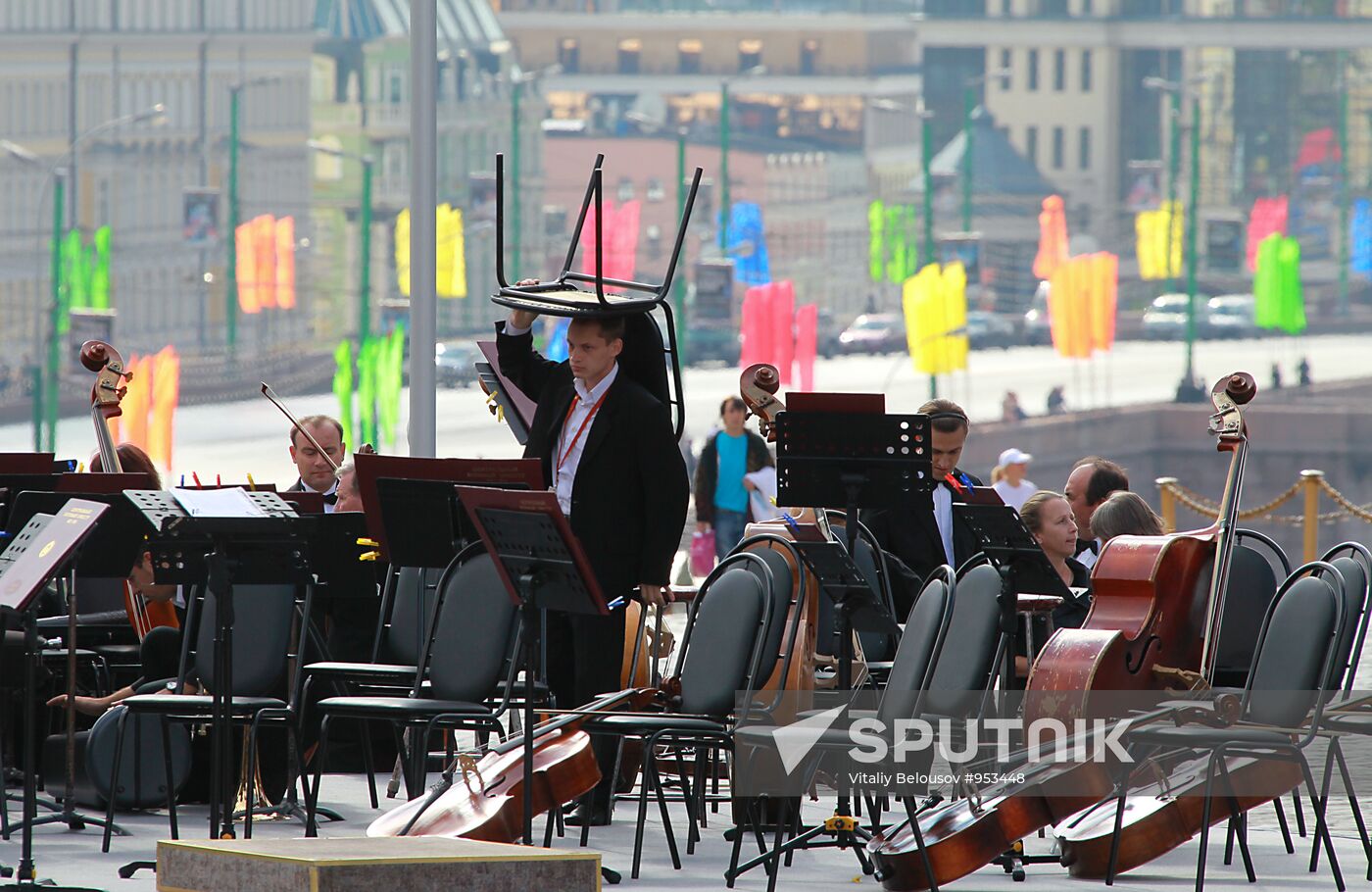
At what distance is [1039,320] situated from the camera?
4669cm

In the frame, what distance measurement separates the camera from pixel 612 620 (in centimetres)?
672

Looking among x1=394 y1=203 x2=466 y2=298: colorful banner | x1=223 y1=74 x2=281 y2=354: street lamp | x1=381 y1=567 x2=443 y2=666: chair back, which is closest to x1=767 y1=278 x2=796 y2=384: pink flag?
x1=394 y1=203 x2=466 y2=298: colorful banner

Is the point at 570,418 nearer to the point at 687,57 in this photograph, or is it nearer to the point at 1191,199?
the point at 1191,199

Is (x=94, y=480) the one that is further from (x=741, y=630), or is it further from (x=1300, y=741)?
(x=1300, y=741)

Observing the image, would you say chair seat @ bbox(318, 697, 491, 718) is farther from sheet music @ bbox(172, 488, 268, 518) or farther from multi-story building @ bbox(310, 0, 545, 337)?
multi-story building @ bbox(310, 0, 545, 337)

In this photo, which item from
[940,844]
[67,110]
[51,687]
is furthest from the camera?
[67,110]

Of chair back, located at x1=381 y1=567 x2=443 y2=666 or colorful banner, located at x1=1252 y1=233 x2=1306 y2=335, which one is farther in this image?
colorful banner, located at x1=1252 y1=233 x2=1306 y2=335

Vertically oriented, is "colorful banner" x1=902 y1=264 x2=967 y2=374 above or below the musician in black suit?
above

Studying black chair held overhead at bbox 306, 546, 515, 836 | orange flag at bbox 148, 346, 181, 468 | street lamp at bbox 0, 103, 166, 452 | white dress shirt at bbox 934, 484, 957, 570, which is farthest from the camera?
orange flag at bbox 148, 346, 181, 468

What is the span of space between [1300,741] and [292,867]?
2.72 meters

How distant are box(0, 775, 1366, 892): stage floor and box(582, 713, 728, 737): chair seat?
16.5 inches

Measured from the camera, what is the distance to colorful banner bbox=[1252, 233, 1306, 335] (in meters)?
45.3

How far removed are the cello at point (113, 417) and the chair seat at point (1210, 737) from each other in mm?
3252

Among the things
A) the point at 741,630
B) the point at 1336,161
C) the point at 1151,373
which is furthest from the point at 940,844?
the point at 1336,161
